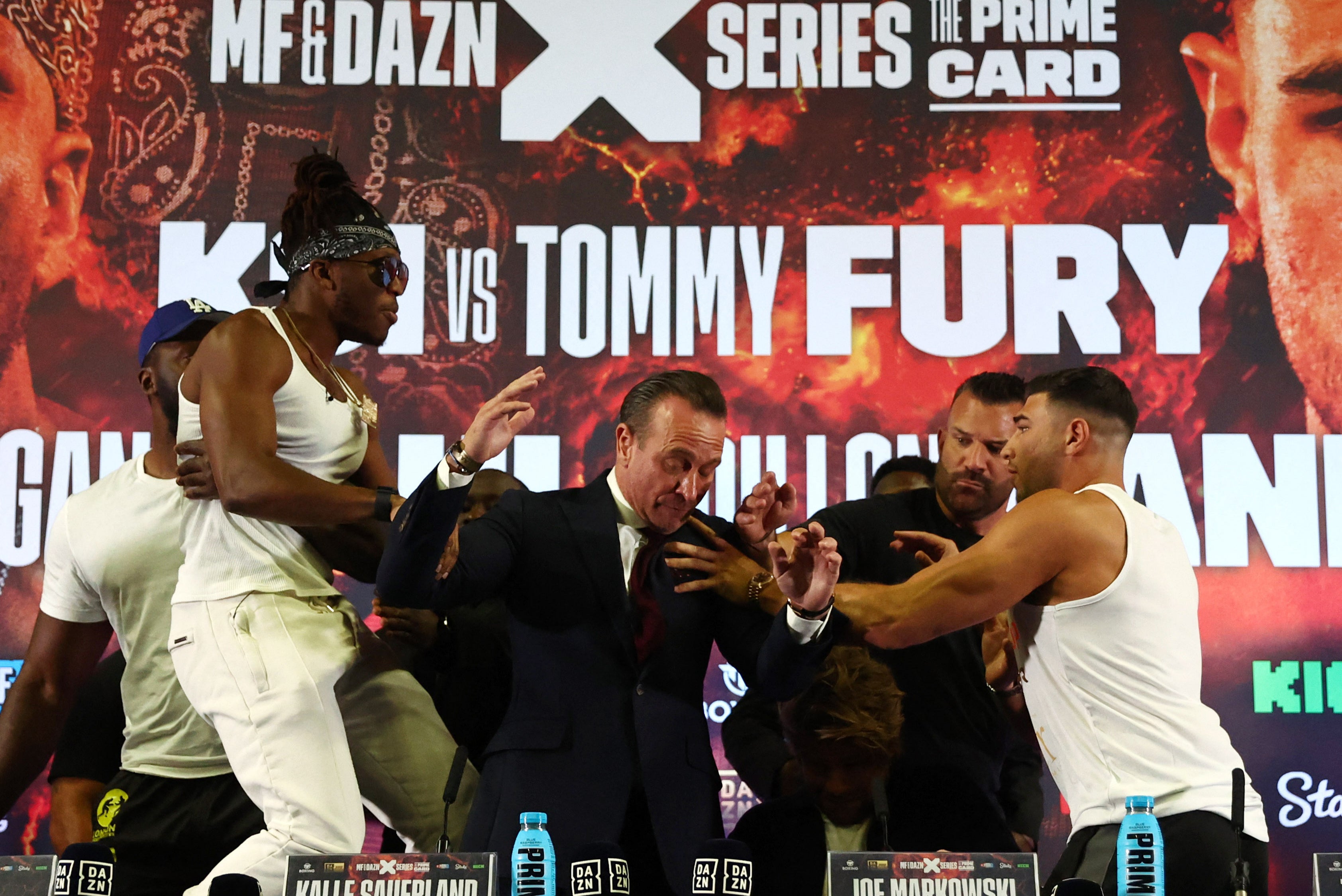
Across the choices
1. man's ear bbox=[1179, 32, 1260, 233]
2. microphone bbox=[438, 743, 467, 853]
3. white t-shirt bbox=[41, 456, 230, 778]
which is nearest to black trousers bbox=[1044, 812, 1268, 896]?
microphone bbox=[438, 743, 467, 853]

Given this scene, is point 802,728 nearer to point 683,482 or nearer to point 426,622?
point 683,482

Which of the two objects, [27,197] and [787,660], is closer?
[787,660]

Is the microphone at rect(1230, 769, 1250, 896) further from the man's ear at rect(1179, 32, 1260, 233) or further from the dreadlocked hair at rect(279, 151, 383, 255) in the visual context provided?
the man's ear at rect(1179, 32, 1260, 233)

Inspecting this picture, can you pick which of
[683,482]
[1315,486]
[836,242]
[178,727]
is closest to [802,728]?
[683,482]

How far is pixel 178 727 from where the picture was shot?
3486 millimetres

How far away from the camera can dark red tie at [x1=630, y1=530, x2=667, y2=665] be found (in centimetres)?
298

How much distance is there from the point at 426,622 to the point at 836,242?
103 inches

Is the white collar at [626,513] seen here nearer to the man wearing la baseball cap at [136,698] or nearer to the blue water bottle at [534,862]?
the blue water bottle at [534,862]

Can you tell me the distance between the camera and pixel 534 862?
2.52 m

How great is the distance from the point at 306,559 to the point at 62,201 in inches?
128

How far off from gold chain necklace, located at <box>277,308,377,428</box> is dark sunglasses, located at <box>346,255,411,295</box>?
0.72ft

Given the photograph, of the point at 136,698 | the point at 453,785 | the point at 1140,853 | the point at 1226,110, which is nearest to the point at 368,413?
the point at 453,785

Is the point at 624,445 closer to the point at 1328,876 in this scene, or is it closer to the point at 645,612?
the point at 645,612

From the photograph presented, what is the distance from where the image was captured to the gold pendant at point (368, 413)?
3184 millimetres
